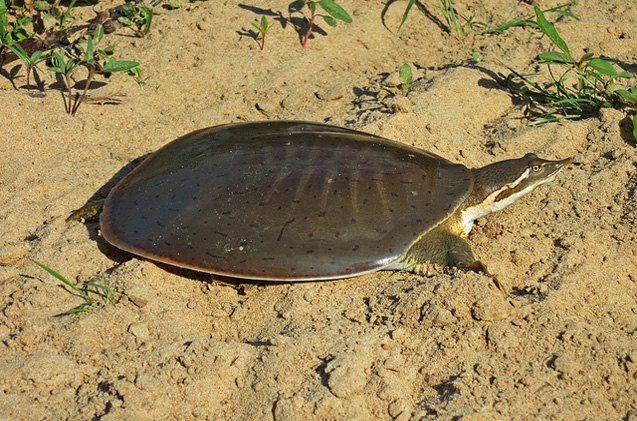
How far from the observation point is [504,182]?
334 centimetres

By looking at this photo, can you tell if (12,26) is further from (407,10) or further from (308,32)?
(407,10)

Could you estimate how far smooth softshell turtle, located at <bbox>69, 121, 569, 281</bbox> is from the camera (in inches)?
115

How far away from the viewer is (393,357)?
263 centimetres

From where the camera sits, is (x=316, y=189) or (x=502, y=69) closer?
(x=316, y=189)

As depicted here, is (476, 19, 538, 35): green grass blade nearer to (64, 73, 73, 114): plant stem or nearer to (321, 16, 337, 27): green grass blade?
(321, 16, 337, 27): green grass blade

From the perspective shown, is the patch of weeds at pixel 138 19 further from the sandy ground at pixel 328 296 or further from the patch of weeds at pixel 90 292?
the patch of weeds at pixel 90 292

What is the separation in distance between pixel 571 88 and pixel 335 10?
1.40 meters

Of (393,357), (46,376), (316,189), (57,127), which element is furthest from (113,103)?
(393,357)

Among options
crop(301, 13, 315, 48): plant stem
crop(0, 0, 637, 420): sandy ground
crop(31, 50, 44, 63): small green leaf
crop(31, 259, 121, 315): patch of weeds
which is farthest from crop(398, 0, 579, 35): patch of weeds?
crop(31, 259, 121, 315): patch of weeds

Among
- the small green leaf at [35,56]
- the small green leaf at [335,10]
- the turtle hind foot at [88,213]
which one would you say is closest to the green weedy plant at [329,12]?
the small green leaf at [335,10]

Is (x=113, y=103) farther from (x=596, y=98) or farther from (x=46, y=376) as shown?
(x=596, y=98)

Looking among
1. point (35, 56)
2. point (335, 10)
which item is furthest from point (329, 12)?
point (35, 56)

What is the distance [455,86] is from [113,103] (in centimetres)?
187

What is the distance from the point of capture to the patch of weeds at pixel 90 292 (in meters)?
2.87
